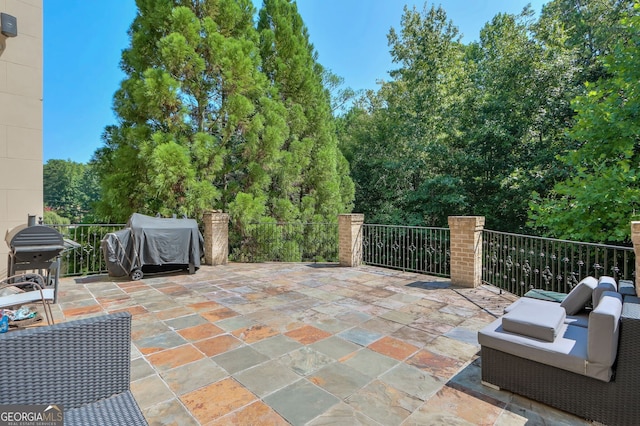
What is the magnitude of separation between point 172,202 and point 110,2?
19.8 feet

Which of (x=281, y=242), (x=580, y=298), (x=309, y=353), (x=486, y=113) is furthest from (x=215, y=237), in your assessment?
(x=486, y=113)

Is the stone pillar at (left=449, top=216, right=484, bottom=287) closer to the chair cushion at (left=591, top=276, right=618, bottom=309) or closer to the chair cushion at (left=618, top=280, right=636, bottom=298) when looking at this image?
the chair cushion at (left=618, top=280, right=636, bottom=298)

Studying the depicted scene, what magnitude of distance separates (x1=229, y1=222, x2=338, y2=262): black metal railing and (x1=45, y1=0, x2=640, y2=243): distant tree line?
385 millimetres

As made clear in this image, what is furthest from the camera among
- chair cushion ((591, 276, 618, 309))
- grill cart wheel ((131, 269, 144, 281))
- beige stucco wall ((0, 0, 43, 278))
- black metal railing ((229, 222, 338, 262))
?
black metal railing ((229, 222, 338, 262))

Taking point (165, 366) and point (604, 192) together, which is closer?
point (165, 366)

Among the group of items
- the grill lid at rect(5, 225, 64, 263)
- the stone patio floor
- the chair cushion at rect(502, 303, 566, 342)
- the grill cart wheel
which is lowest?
the stone patio floor

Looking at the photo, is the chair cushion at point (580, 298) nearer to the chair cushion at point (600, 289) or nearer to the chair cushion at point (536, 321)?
the chair cushion at point (600, 289)

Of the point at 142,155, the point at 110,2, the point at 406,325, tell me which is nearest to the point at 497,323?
the point at 406,325

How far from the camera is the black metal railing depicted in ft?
28.8

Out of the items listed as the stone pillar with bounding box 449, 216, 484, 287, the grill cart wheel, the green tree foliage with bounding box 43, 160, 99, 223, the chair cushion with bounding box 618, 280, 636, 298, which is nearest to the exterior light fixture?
the grill cart wheel

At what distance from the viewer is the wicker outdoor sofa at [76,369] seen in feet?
4.02

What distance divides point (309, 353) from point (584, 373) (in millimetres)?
1955

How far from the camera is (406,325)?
11.3 ft

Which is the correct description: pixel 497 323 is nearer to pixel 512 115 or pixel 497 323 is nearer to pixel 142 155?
pixel 142 155
